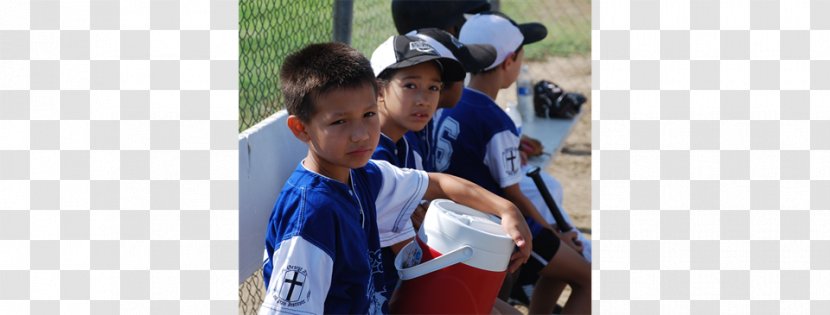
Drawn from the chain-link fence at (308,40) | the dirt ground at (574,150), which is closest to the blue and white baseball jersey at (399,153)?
the chain-link fence at (308,40)

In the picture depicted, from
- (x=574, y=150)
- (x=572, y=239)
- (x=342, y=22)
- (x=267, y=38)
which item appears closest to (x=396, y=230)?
(x=572, y=239)

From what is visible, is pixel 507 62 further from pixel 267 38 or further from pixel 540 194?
pixel 267 38

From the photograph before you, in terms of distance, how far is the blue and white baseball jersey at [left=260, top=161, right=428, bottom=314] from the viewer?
88.4 inches

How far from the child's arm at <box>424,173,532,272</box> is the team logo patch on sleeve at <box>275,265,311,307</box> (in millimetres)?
714

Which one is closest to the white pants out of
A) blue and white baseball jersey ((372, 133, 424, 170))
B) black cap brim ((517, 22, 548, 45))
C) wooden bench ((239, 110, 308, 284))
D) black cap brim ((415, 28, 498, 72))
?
black cap brim ((517, 22, 548, 45))

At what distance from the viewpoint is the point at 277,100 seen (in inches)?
157

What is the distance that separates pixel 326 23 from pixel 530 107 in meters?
2.55

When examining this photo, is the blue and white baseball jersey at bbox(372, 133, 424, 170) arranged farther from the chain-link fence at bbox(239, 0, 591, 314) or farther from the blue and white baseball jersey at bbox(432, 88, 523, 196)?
the chain-link fence at bbox(239, 0, 591, 314)

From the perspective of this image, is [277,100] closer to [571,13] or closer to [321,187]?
[321,187]

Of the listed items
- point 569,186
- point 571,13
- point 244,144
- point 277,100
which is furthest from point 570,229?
point 571,13

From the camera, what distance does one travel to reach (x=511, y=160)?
3850 mm

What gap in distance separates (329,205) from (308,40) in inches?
81.5

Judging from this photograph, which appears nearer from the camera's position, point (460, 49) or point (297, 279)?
point (297, 279)

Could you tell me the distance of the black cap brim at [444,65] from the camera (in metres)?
3.17
